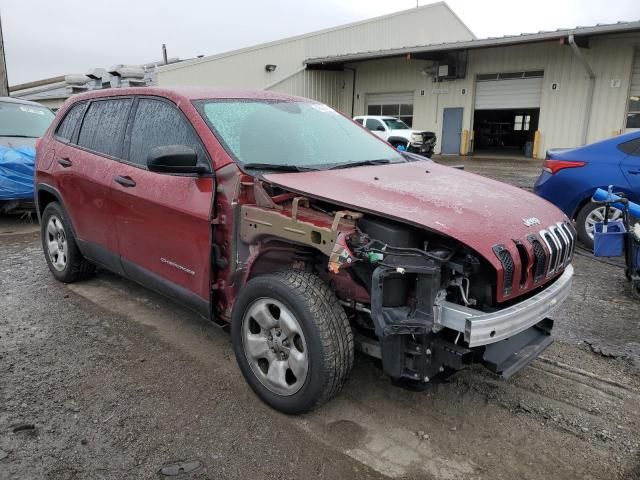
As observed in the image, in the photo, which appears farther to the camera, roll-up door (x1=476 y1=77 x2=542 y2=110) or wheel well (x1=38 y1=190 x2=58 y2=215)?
roll-up door (x1=476 y1=77 x2=542 y2=110)

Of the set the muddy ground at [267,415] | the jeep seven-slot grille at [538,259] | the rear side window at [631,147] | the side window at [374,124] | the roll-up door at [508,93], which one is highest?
the roll-up door at [508,93]

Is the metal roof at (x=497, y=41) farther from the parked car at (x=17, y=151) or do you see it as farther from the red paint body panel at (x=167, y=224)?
the red paint body panel at (x=167, y=224)

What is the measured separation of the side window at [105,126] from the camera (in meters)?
3.95

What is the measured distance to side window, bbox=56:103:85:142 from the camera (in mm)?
4582

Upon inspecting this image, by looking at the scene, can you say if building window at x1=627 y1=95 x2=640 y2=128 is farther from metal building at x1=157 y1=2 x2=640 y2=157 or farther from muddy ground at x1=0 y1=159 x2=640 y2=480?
muddy ground at x1=0 y1=159 x2=640 y2=480

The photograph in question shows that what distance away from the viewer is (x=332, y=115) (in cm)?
418

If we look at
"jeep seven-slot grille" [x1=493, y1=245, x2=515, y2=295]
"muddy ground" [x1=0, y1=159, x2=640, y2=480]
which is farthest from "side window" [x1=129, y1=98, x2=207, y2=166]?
"jeep seven-slot grille" [x1=493, y1=245, x2=515, y2=295]

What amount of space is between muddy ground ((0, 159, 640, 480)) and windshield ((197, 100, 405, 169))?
142 centimetres

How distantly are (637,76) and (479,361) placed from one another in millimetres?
19265

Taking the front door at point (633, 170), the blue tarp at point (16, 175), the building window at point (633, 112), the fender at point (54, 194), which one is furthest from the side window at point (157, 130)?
the building window at point (633, 112)

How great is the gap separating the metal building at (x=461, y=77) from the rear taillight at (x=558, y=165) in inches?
499

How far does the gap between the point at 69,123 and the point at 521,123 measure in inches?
1163

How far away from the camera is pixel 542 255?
2660mm

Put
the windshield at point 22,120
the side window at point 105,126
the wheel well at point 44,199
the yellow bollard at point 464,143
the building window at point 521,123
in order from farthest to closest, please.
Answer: the building window at point 521,123
the yellow bollard at point 464,143
the windshield at point 22,120
the wheel well at point 44,199
the side window at point 105,126
